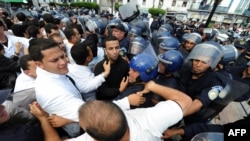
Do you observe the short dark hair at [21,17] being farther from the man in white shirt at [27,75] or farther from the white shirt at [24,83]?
the white shirt at [24,83]

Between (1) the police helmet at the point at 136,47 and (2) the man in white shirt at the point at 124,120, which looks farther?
(1) the police helmet at the point at 136,47

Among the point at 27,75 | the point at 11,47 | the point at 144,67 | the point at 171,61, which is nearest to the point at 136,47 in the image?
the point at 171,61

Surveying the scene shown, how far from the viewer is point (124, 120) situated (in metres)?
0.99

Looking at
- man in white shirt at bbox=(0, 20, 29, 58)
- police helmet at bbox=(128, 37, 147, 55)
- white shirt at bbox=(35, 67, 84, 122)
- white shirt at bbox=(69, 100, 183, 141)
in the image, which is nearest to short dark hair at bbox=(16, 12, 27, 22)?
man in white shirt at bbox=(0, 20, 29, 58)

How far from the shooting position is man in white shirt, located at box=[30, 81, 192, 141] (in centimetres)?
96

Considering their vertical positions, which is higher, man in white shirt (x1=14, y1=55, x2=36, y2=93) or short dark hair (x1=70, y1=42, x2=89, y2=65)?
short dark hair (x1=70, y1=42, x2=89, y2=65)

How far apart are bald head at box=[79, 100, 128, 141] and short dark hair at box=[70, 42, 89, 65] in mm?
1207

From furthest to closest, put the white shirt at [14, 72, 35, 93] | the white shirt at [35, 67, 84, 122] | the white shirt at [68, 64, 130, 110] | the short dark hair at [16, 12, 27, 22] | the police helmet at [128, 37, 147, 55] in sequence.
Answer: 1. the short dark hair at [16, 12, 27, 22]
2. the police helmet at [128, 37, 147, 55]
3. the white shirt at [68, 64, 130, 110]
4. the white shirt at [14, 72, 35, 93]
5. the white shirt at [35, 67, 84, 122]

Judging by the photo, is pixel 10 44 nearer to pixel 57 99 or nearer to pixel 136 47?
pixel 136 47

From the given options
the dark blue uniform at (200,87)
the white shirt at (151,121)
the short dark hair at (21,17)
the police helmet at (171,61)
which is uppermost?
the short dark hair at (21,17)

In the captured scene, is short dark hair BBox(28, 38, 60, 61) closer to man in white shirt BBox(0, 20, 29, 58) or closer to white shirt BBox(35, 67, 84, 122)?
white shirt BBox(35, 67, 84, 122)

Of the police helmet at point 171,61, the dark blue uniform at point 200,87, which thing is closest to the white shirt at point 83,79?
the police helmet at point 171,61

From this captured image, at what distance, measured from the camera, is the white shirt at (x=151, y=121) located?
1.09m

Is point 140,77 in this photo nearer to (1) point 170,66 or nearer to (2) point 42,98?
(1) point 170,66
